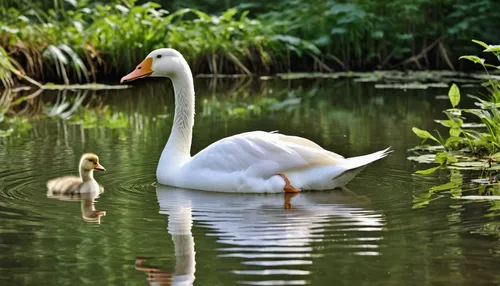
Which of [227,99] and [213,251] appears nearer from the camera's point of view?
[213,251]

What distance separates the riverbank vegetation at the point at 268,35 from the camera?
19406 mm

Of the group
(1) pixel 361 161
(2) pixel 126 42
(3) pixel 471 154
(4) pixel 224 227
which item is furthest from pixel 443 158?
(2) pixel 126 42

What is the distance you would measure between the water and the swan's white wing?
0.78ft

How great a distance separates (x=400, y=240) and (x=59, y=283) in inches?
82.4

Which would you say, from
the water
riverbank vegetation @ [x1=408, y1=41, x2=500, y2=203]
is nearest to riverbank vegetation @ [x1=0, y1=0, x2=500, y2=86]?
the water

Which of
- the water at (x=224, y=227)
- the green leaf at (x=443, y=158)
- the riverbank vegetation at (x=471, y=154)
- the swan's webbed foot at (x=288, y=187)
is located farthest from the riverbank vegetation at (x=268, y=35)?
the swan's webbed foot at (x=288, y=187)

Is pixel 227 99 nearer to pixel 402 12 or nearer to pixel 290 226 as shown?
pixel 402 12

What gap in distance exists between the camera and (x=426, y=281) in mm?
5234

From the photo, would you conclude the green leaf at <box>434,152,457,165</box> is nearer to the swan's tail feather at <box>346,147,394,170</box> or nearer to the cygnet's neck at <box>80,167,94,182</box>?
the swan's tail feather at <box>346,147,394,170</box>

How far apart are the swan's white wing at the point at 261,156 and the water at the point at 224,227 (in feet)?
0.78

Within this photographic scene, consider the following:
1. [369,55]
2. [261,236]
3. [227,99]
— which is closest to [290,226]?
[261,236]

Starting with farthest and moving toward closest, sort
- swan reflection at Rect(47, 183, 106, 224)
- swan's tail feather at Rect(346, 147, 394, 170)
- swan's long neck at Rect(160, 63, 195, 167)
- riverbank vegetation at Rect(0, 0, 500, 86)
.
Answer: riverbank vegetation at Rect(0, 0, 500, 86) < swan's long neck at Rect(160, 63, 195, 167) < swan's tail feather at Rect(346, 147, 394, 170) < swan reflection at Rect(47, 183, 106, 224)

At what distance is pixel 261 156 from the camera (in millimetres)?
8195

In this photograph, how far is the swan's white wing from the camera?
8.17 meters
